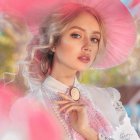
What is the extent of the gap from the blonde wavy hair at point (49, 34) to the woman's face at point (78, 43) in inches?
0.5

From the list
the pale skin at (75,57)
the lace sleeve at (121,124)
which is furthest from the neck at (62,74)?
the lace sleeve at (121,124)

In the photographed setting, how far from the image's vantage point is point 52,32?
1104 mm

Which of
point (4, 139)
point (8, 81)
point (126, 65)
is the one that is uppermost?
point (126, 65)

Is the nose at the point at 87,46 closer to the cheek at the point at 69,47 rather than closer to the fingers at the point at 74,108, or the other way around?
the cheek at the point at 69,47

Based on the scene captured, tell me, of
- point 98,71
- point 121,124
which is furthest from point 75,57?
point 121,124

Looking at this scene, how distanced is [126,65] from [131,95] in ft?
0.28

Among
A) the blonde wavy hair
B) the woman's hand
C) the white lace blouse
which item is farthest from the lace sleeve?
the blonde wavy hair

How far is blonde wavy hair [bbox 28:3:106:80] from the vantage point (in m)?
1.10

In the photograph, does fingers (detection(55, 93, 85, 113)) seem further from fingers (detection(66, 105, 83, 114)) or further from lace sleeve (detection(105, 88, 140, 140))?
lace sleeve (detection(105, 88, 140, 140))

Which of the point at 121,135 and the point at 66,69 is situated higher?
the point at 66,69

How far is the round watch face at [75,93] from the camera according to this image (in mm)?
1136


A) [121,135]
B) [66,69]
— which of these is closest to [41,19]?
[66,69]

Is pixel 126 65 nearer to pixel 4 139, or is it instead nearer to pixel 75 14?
pixel 75 14

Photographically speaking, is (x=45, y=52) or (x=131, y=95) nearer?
(x=45, y=52)
